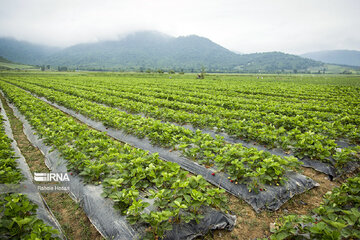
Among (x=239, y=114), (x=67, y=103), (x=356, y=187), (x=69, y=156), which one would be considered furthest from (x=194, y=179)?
(x=67, y=103)

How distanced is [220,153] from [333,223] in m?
2.86

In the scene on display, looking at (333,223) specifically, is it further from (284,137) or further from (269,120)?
(269,120)

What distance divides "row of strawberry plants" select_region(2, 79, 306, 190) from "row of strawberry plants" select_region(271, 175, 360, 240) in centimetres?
105

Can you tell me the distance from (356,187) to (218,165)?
288 centimetres

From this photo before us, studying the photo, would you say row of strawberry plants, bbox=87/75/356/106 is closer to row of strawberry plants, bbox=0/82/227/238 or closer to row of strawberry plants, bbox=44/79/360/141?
row of strawberry plants, bbox=44/79/360/141

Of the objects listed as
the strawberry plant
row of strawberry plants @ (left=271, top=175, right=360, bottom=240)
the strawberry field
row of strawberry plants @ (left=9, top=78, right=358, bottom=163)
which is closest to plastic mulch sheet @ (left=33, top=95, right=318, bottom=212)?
the strawberry field

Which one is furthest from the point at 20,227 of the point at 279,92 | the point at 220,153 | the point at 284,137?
the point at 279,92

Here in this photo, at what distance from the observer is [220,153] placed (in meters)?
5.29

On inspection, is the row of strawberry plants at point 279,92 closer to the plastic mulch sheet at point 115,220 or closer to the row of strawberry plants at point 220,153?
the row of strawberry plants at point 220,153

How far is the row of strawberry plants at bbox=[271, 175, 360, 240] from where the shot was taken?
8.84ft

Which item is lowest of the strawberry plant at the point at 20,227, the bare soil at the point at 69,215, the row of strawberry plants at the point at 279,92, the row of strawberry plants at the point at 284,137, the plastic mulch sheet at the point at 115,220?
the bare soil at the point at 69,215

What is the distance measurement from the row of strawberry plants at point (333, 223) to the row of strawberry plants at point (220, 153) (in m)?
1.05

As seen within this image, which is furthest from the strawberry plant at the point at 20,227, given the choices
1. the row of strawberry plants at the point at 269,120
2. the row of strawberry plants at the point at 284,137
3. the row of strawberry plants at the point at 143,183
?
the row of strawberry plants at the point at 269,120

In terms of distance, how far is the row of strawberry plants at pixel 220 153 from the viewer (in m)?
4.58
